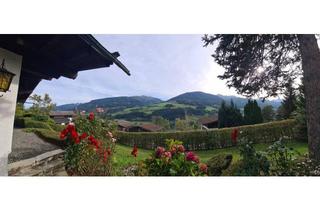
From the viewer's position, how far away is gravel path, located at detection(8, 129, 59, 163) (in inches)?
194

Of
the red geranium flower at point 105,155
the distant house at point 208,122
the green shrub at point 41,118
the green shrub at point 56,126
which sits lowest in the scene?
the red geranium flower at point 105,155

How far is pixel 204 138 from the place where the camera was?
731 centimetres

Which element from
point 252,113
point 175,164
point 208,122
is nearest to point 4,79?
point 175,164

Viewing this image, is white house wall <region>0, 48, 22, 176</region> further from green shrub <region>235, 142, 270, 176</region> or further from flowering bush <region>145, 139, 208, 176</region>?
green shrub <region>235, 142, 270, 176</region>

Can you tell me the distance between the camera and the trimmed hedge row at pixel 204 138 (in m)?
6.35

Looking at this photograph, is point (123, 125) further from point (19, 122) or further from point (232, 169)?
point (232, 169)

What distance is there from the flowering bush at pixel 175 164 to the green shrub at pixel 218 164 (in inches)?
24.6

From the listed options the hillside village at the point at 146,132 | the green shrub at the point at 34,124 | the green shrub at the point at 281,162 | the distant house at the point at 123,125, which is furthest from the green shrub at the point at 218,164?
the green shrub at the point at 34,124

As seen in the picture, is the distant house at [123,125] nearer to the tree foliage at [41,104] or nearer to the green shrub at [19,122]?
the tree foliage at [41,104]

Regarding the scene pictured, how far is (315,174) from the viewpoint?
510 cm
